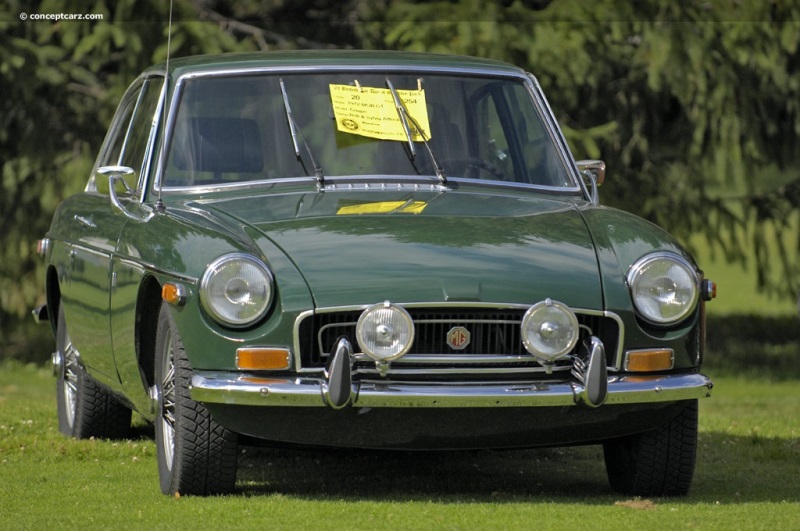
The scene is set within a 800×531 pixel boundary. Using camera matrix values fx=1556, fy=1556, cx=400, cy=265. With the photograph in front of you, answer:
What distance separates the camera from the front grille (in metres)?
5.45

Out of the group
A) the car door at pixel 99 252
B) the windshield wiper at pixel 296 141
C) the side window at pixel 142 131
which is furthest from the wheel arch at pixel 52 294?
the windshield wiper at pixel 296 141

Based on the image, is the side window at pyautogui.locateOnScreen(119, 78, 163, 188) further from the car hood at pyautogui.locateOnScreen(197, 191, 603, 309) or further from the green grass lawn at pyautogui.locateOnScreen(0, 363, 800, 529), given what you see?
the green grass lawn at pyautogui.locateOnScreen(0, 363, 800, 529)

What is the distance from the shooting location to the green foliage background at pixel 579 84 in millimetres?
13109

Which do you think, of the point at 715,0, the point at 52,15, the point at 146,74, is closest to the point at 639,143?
the point at 715,0

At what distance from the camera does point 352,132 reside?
268 inches

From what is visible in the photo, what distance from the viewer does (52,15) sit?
13141 mm

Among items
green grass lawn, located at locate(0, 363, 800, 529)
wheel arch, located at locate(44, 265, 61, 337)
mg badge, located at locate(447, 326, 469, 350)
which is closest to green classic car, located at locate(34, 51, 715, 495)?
mg badge, located at locate(447, 326, 469, 350)

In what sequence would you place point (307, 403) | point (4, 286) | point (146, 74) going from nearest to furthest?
point (307, 403) < point (146, 74) < point (4, 286)

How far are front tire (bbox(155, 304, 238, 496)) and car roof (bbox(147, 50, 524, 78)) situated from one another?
152 centimetres

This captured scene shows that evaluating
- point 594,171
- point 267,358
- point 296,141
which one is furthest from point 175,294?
point 594,171

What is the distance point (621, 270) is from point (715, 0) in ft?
28.7

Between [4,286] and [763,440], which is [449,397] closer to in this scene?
[763,440]

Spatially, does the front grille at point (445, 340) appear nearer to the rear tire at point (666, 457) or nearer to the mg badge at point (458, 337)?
the mg badge at point (458, 337)
